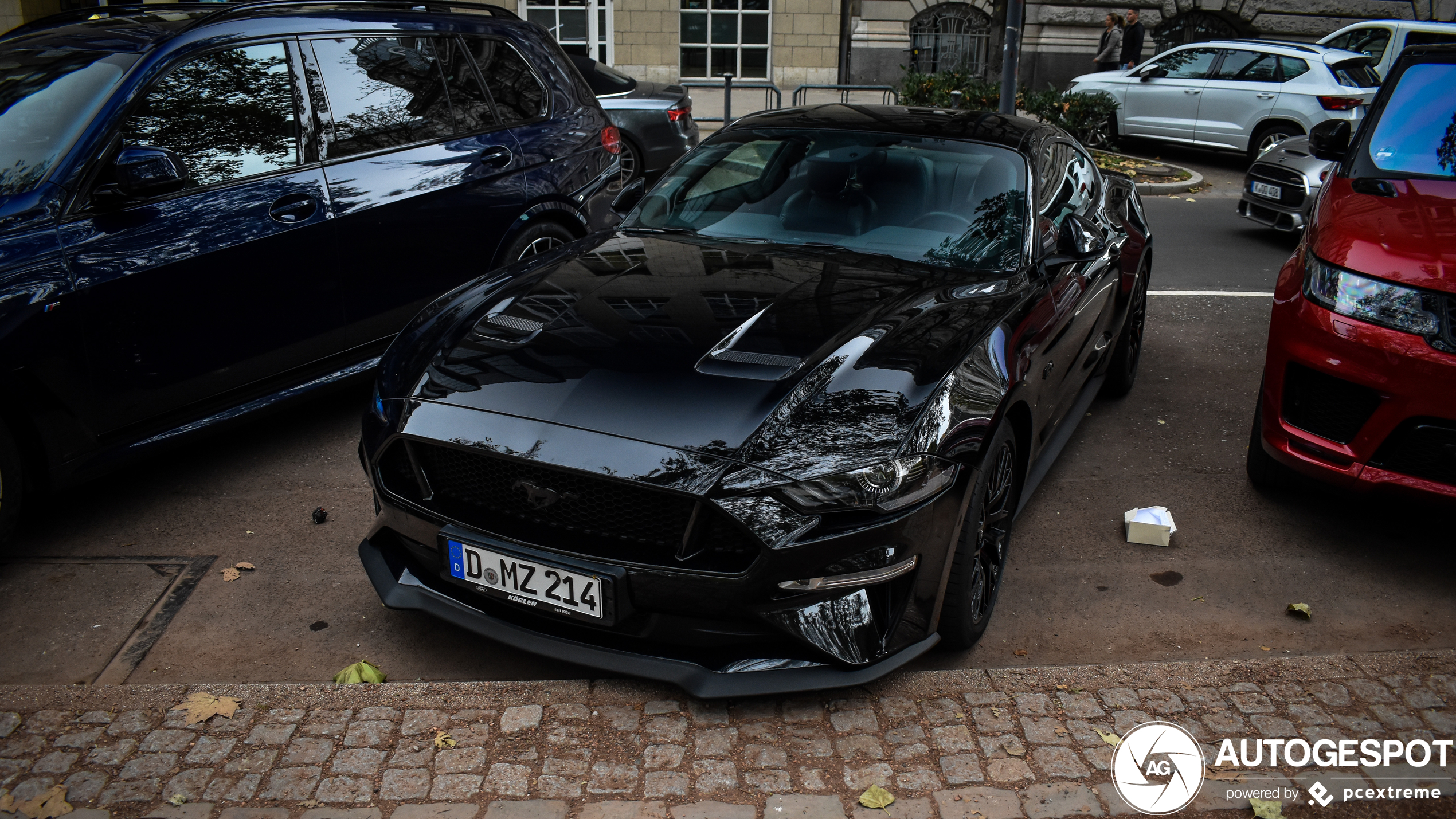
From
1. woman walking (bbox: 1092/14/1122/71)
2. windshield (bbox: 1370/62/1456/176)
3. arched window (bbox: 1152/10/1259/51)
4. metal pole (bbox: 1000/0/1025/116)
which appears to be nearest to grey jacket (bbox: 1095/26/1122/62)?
woman walking (bbox: 1092/14/1122/71)

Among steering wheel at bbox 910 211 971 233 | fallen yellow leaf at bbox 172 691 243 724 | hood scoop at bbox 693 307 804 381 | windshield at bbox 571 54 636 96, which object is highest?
windshield at bbox 571 54 636 96

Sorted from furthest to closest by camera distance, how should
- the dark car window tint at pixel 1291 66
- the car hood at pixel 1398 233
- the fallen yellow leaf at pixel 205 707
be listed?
the dark car window tint at pixel 1291 66
the car hood at pixel 1398 233
the fallen yellow leaf at pixel 205 707

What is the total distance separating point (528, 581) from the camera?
9.76 feet

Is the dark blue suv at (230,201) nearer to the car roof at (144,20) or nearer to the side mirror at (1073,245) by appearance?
the car roof at (144,20)

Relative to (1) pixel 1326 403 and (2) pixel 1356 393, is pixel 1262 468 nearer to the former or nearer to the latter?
(1) pixel 1326 403

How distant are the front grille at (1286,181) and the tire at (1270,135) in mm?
3766

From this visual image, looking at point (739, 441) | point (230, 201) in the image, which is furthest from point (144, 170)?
point (739, 441)

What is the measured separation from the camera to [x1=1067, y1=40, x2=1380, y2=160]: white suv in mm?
12797

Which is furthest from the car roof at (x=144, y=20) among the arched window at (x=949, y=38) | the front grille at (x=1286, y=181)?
the arched window at (x=949, y=38)

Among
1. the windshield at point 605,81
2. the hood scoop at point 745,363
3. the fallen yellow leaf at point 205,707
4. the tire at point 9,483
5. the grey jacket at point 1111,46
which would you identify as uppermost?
the grey jacket at point 1111,46

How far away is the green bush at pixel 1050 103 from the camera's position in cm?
1433

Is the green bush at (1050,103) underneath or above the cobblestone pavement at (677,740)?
above

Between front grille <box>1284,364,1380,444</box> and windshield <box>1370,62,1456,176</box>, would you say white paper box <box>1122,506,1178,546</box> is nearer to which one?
front grille <box>1284,364,1380,444</box>
